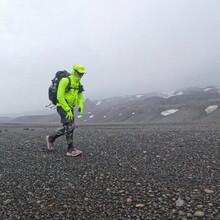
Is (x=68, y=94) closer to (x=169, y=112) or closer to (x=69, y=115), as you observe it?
(x=69, y=115)

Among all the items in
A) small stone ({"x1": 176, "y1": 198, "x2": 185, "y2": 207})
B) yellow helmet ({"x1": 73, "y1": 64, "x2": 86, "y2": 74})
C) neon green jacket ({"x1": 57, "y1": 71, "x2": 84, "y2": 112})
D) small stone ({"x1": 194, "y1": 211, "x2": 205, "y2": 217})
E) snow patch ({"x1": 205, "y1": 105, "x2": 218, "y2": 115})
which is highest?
yellow helmet ({"x1": 73, "y1": 64, "x2": 86, "y2": 74})

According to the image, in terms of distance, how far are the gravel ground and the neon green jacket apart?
2.33m

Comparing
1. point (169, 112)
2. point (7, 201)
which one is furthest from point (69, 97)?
point (169, 112)

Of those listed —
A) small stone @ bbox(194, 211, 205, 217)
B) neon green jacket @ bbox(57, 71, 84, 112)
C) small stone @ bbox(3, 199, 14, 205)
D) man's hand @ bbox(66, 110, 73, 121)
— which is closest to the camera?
small stone @ bbox(194, 211, 205, 217)

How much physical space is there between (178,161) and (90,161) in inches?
136

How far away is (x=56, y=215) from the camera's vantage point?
6711 mm

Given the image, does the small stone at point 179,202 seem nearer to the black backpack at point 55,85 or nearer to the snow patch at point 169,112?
the black backpack at point 55,85

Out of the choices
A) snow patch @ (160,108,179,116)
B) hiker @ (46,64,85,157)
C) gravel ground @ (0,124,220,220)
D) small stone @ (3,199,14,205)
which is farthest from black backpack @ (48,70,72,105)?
snow patch @ (160,108,179,116)

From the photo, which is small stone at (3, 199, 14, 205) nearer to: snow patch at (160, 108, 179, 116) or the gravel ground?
the gravel ground

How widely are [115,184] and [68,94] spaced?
5.01m

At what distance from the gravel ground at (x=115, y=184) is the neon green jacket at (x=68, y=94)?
233cm

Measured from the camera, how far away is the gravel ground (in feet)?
22.0

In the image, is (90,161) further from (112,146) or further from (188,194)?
(188,194)

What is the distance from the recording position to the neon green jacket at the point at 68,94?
1158 cm
